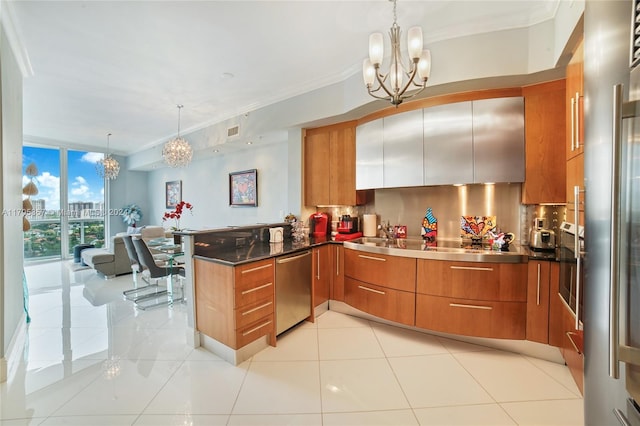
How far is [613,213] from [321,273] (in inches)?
105

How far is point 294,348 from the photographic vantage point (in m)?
2.46

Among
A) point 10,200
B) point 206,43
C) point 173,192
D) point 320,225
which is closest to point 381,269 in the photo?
point 320,225

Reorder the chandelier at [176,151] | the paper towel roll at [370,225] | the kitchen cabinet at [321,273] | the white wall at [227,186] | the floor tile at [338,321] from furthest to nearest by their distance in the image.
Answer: the white wall at [227,186]
the chandelier at [176,151]
the paper towel roll at [370,225]
the kitchen cabinet at [321,273]
the floor tile at [338,321]

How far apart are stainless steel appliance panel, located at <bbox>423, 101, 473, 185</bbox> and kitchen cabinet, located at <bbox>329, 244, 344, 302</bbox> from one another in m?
1.28

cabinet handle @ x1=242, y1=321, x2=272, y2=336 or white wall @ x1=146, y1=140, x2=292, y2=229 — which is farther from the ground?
white wall @ x1=146, y1=140, x2=292, y2=229

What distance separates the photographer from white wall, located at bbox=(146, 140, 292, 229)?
4812mm

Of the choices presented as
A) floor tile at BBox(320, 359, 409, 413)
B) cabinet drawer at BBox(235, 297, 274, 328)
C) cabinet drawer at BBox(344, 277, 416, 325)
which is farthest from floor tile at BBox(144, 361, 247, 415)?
cabinet drawer at BBox(344, 277, 416, 325)

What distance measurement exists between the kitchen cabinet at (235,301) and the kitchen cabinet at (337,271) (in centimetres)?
96

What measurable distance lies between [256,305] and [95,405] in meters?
1.19

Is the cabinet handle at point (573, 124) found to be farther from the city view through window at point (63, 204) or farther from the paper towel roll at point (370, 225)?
the city view through window at point (63, 204)

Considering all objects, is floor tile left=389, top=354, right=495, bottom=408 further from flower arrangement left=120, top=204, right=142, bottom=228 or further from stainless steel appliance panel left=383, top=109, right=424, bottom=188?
flower arrangement left=120, top=204, right=142, bottom=228

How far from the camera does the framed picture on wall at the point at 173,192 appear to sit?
6.96 m

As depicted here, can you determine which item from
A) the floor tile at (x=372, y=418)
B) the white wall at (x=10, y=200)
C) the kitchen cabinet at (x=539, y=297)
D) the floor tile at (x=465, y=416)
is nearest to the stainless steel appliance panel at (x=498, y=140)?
the kitchen cabinet at (x=539, y=297)

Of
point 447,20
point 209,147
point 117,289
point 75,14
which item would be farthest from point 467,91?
point 117,289
